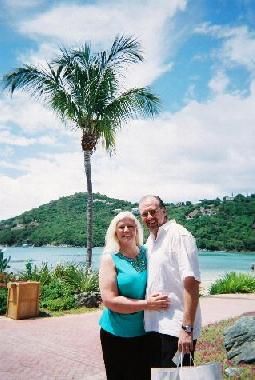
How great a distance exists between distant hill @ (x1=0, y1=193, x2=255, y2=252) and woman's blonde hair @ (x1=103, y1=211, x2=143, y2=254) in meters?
50.4

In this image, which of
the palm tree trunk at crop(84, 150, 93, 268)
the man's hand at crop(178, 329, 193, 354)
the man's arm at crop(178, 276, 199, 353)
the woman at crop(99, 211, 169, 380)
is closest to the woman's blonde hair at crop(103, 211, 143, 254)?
the woman at crop(99, 211, 169, 380)

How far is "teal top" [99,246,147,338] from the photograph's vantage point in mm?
3129

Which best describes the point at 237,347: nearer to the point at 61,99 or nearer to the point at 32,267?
the point at 32,267

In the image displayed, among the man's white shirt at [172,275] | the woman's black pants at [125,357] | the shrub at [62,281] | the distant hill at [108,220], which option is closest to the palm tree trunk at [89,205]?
the shrub at [62,281]

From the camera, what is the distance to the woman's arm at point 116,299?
2.99 metres

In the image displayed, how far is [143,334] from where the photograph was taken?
10.5 feet

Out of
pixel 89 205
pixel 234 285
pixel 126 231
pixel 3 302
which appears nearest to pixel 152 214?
pixel 126 231

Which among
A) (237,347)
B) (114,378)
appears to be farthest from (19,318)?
(114,378)

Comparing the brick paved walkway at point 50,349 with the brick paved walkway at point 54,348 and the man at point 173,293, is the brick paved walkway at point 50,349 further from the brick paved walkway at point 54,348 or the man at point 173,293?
the man at point 173,293

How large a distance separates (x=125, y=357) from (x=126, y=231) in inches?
35.6

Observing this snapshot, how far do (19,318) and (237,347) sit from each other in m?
5.55

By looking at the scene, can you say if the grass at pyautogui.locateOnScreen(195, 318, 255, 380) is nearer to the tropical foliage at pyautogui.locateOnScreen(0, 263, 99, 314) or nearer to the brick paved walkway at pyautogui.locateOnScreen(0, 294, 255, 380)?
the brick paved walkway at pyautogui.locateOnScreen(0, 294, 255, 380)

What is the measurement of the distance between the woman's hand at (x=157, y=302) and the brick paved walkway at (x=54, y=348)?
315cm

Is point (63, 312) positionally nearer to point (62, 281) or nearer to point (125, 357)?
point (62, 281)
